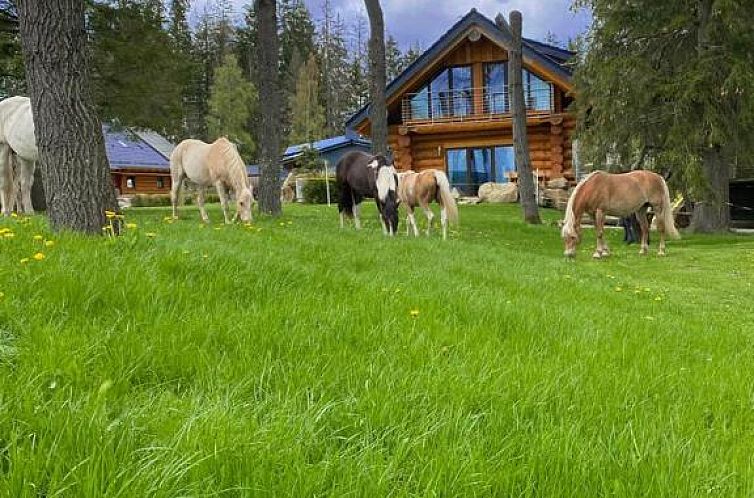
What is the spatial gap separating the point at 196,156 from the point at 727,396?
10.3 m

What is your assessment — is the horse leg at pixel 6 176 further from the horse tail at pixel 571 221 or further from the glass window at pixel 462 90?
the glass window at pixel 462 90

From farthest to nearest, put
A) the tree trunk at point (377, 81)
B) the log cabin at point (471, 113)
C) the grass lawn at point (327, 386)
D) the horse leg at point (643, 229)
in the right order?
the log cabin at point (471, 113), the tree trunk at point (377, 81), the horse leg at point (643, 229), the grass lawn at point (327, 386)

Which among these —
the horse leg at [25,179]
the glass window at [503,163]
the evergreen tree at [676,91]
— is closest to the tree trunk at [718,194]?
the evergreen tree at [676,91]

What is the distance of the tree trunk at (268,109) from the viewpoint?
42.7 feet

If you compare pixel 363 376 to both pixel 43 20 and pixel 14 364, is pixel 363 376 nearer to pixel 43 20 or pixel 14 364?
pixel 14 364

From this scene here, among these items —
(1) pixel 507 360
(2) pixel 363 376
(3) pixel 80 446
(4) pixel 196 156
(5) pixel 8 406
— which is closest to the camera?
(3) pixel 80 446

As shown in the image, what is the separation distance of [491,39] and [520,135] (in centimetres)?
955

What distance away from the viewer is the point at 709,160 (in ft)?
49.4

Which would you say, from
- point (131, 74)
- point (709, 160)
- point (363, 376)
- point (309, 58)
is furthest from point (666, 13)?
point (309, 58)

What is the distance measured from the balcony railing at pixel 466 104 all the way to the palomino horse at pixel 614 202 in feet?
49.4

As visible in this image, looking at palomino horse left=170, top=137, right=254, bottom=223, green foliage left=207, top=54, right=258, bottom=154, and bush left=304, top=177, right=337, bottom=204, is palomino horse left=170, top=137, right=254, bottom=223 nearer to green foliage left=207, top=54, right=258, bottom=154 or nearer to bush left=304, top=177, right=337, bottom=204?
bush left=304, top=177, right=337, bottom=204

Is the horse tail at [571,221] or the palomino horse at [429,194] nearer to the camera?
the horse tail at [571,221]

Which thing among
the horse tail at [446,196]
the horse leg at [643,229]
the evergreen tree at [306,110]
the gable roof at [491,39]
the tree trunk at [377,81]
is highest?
the evergreen tree at [306,110]

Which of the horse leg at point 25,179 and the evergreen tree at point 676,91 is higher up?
the evergreen tree at point 676,91
